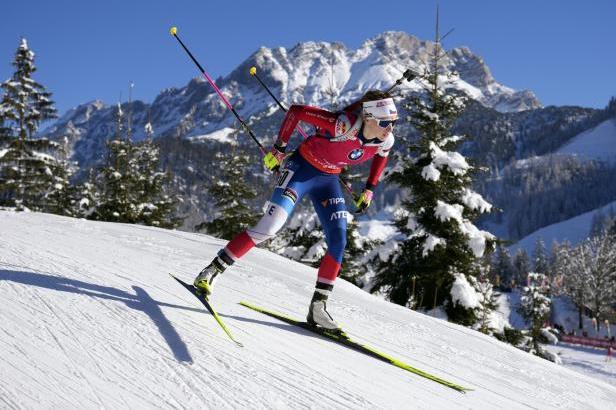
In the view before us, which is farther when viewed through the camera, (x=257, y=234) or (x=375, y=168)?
(x=375, y=168)

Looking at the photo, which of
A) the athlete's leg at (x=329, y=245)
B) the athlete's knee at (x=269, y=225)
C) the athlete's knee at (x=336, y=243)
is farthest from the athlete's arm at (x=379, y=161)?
the athlete's knee at (x=269, y=225)

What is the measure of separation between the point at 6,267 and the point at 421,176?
A: 10.5 m

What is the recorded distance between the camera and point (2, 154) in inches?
842

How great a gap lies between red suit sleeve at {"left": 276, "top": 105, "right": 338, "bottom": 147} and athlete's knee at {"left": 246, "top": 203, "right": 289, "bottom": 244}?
28.2 inches

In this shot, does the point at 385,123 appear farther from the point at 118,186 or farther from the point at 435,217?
the point at 118,186

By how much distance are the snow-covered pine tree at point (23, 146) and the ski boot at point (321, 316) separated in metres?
22.1

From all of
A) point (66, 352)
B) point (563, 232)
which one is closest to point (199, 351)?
point (66, 352)

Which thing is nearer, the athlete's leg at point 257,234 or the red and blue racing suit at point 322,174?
the athlete's leg at point 257,234

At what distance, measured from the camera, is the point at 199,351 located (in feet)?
10.9

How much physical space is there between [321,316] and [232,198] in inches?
836

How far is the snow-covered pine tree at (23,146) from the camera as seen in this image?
2309 cm

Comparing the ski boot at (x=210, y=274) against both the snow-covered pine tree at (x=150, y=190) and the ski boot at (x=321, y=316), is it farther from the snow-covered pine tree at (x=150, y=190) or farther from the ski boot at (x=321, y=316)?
the snow-covered pine tree at (x=150, y=190)

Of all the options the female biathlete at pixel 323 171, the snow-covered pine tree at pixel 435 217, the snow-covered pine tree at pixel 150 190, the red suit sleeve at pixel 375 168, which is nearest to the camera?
the female biathlete at pixel 323 171

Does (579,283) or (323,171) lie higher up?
(579,283)
